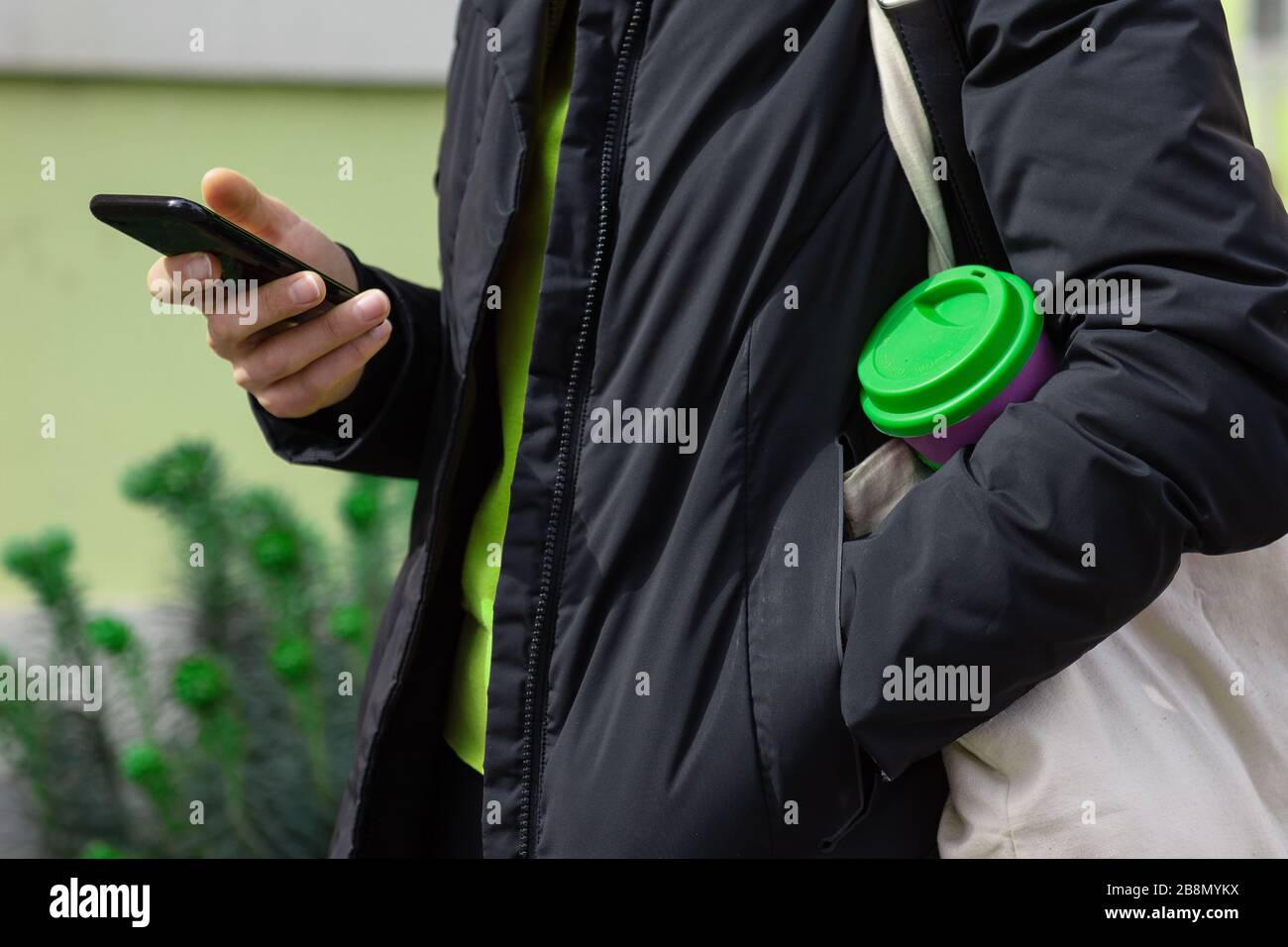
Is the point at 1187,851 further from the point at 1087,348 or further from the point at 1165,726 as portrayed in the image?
the point at 1087,348

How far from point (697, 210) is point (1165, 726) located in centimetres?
60

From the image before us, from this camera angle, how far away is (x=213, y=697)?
2.62 m

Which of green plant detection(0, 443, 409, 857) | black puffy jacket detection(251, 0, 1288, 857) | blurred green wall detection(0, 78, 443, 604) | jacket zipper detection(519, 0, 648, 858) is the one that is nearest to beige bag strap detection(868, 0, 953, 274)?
black puffy jacket detection(251, 0, 1288, 857)

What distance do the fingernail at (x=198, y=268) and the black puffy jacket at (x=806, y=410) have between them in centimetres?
26

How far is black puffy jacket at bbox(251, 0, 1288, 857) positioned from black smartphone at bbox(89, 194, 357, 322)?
0.21 meters

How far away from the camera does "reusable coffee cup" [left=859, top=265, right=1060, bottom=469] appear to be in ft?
3.32

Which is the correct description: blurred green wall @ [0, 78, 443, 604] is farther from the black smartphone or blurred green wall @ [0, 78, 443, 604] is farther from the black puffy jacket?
the black puffy jacket

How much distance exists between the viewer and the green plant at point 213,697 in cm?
271

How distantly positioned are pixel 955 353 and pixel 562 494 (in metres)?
0.39
